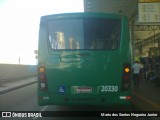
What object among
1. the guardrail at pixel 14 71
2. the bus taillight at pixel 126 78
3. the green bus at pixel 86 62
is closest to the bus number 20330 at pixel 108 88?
the green bus at pixel 86 62

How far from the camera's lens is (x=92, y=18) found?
8094 mm

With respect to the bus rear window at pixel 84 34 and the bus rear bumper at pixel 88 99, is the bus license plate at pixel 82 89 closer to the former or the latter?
the bus rear bumper at pixel 88 99

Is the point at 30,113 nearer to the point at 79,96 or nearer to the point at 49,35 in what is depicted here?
the point at 79,96

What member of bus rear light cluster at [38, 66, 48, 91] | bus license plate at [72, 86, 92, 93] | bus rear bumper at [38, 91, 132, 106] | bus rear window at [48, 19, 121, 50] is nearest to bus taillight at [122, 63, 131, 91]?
bus rear bumper at [38, 91, 132, 106]

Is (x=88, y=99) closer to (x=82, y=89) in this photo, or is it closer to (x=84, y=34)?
(x=82, y=89)

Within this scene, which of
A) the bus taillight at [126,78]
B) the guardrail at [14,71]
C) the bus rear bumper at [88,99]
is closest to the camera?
the bus rear bumper at [88,99]

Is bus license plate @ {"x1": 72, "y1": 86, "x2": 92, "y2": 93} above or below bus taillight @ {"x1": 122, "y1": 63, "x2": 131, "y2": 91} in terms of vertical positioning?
below

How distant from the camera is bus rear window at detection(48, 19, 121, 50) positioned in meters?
7.91

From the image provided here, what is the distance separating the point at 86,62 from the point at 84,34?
0.55 metres

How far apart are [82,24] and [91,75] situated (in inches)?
40.9

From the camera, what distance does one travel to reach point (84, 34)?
794cm

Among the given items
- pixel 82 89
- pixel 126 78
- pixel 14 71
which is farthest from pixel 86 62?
pixel 14 71

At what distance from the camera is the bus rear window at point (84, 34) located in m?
7.91

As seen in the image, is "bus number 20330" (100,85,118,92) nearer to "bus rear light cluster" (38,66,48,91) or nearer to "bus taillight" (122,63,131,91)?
"bus taillight" (122,63,131,91)
